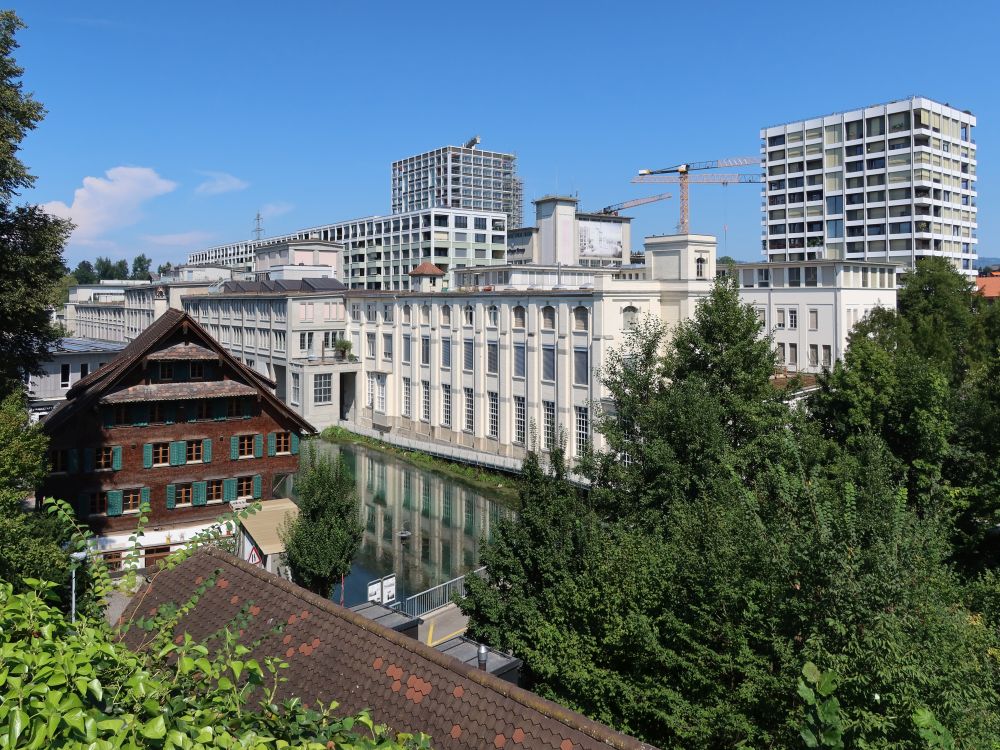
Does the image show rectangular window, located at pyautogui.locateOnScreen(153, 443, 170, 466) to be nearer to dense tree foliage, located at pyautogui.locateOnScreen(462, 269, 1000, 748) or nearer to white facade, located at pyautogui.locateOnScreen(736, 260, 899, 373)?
dense tree foliage, located at pyautogui.locateOnScreen(462, 269, 1000, 748)

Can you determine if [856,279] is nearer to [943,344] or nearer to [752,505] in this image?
[943,344]

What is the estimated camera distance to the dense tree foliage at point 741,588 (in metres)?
12.4

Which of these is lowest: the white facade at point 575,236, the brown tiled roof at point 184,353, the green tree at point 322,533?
the green tree at point 322,533

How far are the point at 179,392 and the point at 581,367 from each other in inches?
971

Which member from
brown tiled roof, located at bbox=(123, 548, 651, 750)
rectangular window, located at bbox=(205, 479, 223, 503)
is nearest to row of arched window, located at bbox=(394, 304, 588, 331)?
rectangular window, located at bbox=(205, 479, 223, 503)

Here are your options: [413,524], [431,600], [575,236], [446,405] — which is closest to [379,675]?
[431,600]

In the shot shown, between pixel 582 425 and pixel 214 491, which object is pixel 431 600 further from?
pixel 582 425

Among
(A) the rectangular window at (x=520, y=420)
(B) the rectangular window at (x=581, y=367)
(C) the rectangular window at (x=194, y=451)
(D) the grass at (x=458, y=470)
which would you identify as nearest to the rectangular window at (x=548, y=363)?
(B) the rectangular window at (x=581, y=367)

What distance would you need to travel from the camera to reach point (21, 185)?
26.6 metres

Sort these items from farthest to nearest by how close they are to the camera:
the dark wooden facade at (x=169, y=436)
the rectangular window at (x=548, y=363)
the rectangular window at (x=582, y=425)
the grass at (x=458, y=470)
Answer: the rectangular window at (x=548, y=363)
the rectangular window at (x=582, y=425)
the grass at (x=458, y=470)
the dark wooden facade at (x=169, y=436)

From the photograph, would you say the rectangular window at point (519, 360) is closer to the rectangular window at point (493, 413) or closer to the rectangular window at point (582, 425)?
the rectangular window at point (493, 413)

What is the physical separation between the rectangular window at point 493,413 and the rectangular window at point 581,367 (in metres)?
8.46

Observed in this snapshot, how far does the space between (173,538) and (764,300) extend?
170 feet

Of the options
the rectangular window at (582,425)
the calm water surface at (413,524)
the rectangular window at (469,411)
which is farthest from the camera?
the rectangular window at (469,411)
